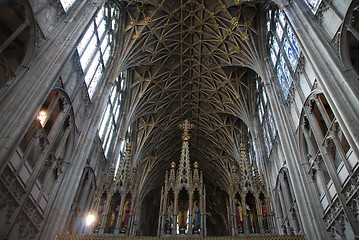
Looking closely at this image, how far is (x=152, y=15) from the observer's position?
25250 millimetres

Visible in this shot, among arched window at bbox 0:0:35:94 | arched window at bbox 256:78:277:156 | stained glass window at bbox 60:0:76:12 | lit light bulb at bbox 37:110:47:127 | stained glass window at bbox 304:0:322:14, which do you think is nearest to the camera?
arched window at bbox 0:0:35:94

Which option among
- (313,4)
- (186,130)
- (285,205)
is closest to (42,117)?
(186,130)

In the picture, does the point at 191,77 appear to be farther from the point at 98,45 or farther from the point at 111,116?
the point at 98,45

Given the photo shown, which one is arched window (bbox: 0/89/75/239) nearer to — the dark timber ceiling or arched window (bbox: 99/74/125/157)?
arched window (bbox: 99/74/125/157)

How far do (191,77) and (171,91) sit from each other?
2.50 metres

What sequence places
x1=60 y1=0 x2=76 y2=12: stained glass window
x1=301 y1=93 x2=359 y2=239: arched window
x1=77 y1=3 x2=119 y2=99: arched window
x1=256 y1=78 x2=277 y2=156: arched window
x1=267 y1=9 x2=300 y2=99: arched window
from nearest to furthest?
x1=301 y1=93 x2=359 y2=239: arched window < x1=60 y1=0 x2=76 y2=12: stained glass window < x1=267 y1=9 x2=300 y2=99: arched window < x1=77 y1=3 x2=119 y2=99: arched window < x1=256 y1=78 x2=277 y2=156: arched window

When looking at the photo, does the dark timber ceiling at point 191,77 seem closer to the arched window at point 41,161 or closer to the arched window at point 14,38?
the arched window at point 41,161

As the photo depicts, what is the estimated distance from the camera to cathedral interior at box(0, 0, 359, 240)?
40.2ft

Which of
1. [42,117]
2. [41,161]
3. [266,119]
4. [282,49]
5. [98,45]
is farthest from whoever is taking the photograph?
[266,119]

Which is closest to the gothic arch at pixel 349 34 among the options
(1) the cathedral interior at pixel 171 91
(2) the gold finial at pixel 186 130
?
(1) the cathedral interior at pixel 171 91

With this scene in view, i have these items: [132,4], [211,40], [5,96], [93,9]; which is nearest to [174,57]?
[211,40]

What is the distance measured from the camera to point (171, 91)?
104 feet

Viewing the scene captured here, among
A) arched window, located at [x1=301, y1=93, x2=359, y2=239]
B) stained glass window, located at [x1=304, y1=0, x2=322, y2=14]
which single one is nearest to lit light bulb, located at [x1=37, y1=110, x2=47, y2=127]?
arched window, located at [x1=301, y1=93, x2=359, y2=239]

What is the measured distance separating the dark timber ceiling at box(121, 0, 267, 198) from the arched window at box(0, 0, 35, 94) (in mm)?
11765
